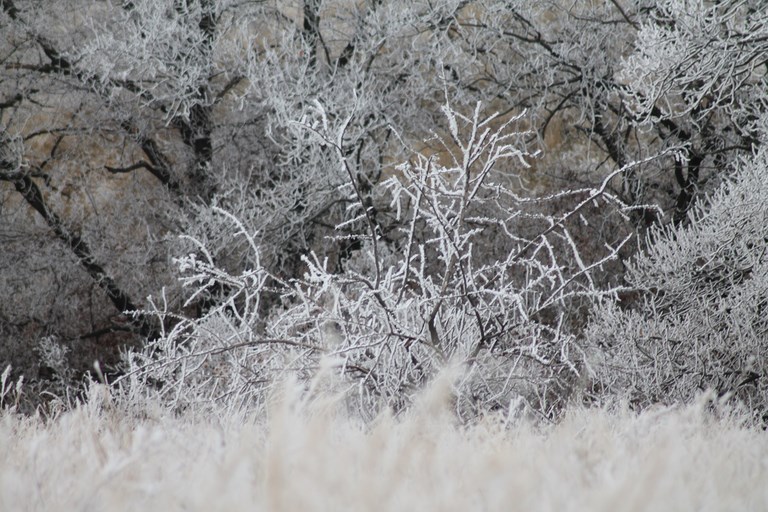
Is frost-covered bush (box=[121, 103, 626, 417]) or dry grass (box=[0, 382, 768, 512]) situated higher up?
dry grass (box=[0, 382, 768, 512])

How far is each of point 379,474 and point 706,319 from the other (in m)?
4.98

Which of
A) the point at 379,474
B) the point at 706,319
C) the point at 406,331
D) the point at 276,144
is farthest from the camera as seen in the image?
the point at 276,144

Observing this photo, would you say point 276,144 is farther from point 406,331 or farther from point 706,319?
point 406,331

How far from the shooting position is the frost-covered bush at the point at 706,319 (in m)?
5.55

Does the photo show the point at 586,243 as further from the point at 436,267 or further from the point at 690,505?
the point at 690,505

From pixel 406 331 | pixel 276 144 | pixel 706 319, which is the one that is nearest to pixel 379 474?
pixel 406 331

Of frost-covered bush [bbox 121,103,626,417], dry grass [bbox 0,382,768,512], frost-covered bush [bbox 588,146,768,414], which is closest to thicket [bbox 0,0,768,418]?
frost-covered bush [bbox 588,146,768,414]

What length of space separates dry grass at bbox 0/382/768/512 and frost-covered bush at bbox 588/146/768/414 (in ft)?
12.2

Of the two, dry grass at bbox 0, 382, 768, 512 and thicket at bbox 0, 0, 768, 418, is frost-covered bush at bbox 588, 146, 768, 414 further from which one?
dry grass at bbox 0, 382, 768, 512

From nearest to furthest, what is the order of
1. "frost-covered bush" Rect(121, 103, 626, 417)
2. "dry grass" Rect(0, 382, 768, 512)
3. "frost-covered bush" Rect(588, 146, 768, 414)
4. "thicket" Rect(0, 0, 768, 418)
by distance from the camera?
1. "dry grass" Rect(0, 382, 768, 512)
2. "frost-covered bush" Rect(121, 103, 626, 417)
3. "frost-covered bush" Rect(588, 146, 768, 414)
4. "thicket" Rect(0, 0, 768, 418)

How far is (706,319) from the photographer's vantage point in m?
5.78

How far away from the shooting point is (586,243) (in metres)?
9.51

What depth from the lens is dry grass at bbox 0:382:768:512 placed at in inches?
46.3

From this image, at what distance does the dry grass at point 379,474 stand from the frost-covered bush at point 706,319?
3706mm
